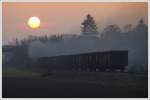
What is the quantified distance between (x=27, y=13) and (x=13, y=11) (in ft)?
0.66

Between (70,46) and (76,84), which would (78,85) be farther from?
(70,46)

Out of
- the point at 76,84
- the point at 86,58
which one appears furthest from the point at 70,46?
the point at 76,84

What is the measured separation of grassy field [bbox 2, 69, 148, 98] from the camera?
164ft

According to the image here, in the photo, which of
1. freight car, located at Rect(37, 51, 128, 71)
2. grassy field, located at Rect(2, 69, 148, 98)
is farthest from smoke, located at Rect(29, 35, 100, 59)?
grassy field, located at Rect(2, 69, 148, 98)

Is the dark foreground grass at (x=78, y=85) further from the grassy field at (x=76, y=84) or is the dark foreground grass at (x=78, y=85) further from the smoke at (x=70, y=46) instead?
the smoke at (x=70, y=46)

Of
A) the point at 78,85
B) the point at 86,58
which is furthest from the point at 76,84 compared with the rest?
the point at 86,58

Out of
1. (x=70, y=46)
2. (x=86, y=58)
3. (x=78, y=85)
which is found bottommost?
(x=78, y=85)

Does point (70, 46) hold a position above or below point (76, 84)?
above

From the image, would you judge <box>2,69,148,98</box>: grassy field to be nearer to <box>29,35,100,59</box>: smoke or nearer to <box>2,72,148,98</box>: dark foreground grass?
<box>2,72,148,98</box>: dark foreground grass

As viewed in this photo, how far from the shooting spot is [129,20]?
50094mm

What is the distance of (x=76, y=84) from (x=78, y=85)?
3 cm

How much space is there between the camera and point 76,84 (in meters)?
50.1

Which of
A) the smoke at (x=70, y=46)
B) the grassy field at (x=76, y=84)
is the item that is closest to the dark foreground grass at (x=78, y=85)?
the grassy field at (x=76, y=84)

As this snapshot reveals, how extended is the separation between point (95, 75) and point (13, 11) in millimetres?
1477
